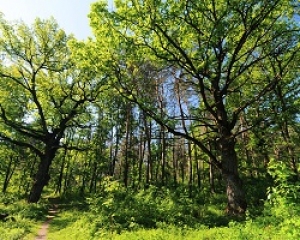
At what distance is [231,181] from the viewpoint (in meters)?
10.6

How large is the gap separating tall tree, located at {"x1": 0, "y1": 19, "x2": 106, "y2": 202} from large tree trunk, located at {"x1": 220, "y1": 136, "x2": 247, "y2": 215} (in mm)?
11809

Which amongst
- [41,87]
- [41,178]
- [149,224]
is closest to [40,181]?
[41,178]

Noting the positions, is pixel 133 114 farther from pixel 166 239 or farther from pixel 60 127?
pixel 166 239

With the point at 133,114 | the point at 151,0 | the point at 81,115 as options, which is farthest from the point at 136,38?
the point at 133,114

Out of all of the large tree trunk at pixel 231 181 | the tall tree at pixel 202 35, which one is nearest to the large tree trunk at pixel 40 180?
the tall tree at pixel 202 35

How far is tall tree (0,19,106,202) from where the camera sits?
60.9ft

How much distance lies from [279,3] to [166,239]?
9490mm

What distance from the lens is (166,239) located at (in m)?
7.07

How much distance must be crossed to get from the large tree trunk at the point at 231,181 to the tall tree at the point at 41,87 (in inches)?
465

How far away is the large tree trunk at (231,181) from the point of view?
1028 centimetres

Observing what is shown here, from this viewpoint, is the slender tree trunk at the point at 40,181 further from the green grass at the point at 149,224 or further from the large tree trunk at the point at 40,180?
the green grass at the point at 149,224

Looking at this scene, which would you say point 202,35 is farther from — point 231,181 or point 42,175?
point 42,175

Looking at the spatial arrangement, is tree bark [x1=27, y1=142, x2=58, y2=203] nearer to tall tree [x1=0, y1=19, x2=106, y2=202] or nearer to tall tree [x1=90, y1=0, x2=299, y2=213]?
tall tree [x1=0, y1=19, x2=106, y2=202]

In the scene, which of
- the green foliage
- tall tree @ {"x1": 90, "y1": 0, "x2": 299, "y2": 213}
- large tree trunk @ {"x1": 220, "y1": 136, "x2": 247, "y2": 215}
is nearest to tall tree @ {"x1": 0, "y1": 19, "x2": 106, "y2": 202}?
the green foliage
